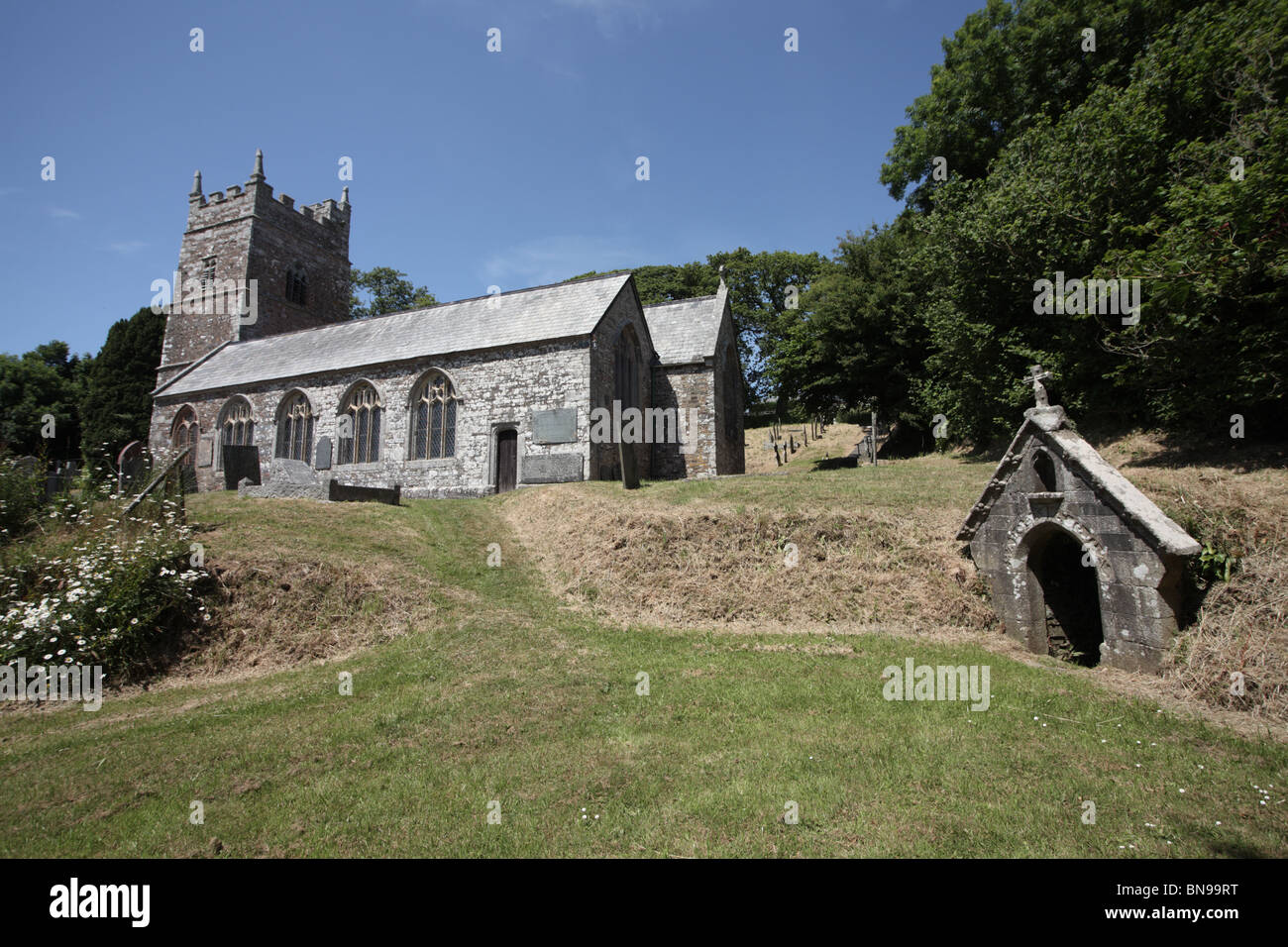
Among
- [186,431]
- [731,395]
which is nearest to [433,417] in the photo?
[731,395]

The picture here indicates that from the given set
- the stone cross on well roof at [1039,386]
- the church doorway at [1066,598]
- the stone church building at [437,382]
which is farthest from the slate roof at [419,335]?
the church doorway at [1066,598]

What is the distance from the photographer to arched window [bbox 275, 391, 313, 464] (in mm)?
26234

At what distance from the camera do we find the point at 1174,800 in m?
4.67

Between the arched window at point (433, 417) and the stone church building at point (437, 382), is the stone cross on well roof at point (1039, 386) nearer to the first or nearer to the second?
the stone church building at point (437, 382)

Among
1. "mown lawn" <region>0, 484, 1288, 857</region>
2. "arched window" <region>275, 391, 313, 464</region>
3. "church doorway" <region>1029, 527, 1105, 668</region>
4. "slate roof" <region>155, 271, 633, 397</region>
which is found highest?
"slate roof" <region>155, 271, 633, 397</region>

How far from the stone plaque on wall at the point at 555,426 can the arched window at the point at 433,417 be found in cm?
378

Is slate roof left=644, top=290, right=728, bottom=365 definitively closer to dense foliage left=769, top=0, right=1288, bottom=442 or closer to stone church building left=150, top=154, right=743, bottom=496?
stone church building left=150, top=154, right=743, bottom=496

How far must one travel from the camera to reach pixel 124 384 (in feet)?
127

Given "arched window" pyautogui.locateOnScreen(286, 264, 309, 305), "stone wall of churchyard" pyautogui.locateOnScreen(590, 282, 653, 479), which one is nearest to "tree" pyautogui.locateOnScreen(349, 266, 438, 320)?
"arched window" pyautogui.locateOnScreen(286, 264, 309, 305)

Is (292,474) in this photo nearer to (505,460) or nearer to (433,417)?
(505,460)

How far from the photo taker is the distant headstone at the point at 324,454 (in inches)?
981

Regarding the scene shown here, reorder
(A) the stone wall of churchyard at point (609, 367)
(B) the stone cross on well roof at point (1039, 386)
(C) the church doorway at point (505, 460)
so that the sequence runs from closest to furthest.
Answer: (B) the stone cross on well roof at point (1039, 386)
(A) the stone wall of churchyard at point (609, 367)
(C) the church doorway at point (505, 460)

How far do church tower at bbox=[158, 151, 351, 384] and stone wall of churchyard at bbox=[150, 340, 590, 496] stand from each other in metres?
12.1
